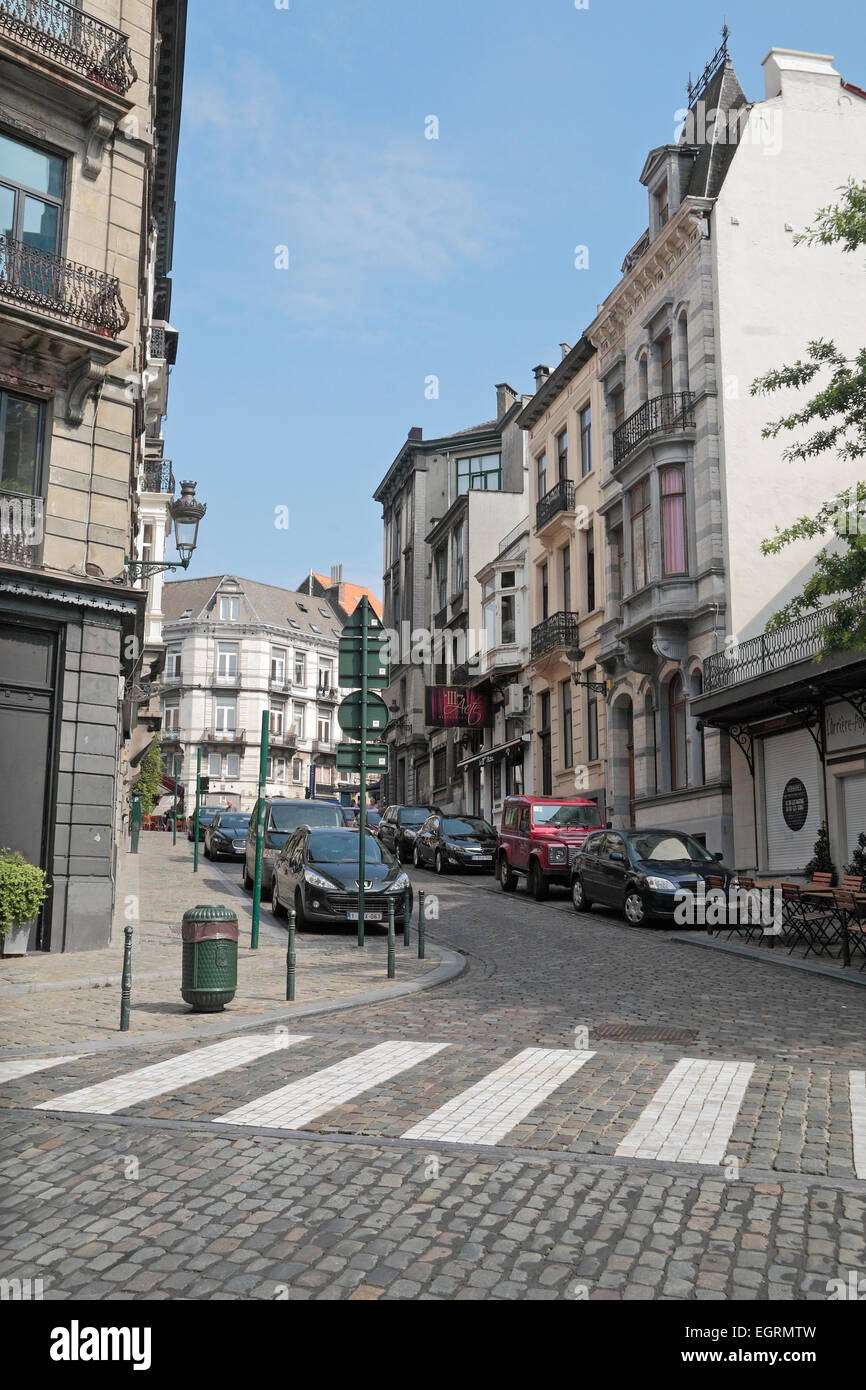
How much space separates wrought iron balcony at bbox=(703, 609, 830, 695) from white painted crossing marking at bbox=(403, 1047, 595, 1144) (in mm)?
12928

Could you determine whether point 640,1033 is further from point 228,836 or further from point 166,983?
point 228,836

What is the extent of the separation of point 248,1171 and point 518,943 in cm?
1101

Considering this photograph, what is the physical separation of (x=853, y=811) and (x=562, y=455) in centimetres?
1991

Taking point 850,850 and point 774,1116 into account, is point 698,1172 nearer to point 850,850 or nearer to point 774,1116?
point 774,1116

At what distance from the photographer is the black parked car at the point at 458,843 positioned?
29.6 m

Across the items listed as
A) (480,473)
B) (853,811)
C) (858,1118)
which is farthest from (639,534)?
(480,473)

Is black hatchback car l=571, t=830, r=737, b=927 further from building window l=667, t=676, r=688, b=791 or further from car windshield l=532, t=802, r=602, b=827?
building window l=667, t=676, r=688, b=791

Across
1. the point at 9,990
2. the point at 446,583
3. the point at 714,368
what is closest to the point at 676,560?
the point at 714,368

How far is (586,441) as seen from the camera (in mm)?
A: 35625

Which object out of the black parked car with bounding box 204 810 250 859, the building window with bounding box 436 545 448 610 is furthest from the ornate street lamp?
the building window with bounding box 436 545 448 610

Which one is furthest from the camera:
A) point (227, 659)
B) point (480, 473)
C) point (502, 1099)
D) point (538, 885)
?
point (227, 659)

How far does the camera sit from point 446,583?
183ft

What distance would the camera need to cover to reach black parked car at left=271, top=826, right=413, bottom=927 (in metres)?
17.0

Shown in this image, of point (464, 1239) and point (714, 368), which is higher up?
point (714, 368)
